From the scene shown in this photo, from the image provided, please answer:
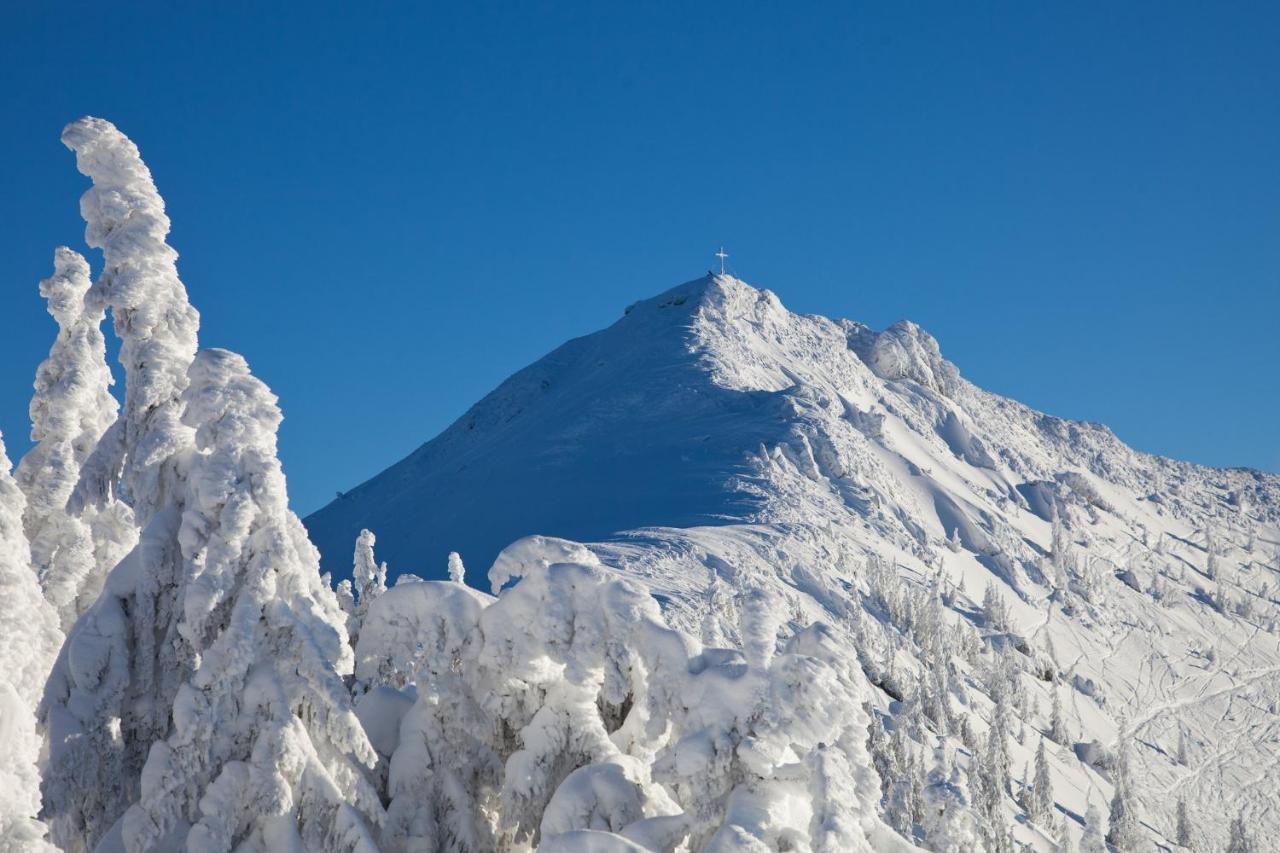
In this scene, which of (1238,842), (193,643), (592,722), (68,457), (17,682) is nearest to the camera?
(17,682)

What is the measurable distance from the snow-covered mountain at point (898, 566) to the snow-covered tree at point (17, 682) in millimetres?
50634

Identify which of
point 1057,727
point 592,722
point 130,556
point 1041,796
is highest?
point 1057,727

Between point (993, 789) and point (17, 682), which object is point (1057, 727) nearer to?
point (993, 789)

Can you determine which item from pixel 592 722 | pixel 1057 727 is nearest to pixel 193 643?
pixel 592 722

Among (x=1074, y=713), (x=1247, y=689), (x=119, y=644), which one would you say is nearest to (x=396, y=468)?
(x=1074, y=713)

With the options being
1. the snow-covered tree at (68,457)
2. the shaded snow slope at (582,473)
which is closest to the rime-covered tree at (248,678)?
the snow-covered tree at (68,457)

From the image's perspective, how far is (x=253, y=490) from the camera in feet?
46.4

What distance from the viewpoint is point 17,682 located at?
12492 mm

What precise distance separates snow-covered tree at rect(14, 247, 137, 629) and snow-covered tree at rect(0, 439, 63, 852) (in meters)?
6.05

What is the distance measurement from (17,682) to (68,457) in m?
11.5

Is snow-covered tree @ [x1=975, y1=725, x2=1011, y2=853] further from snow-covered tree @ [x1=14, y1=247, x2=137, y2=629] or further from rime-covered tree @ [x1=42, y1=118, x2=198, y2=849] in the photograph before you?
rime-covered tree @ [x1=42, y1=118, x2=198, y2=849]

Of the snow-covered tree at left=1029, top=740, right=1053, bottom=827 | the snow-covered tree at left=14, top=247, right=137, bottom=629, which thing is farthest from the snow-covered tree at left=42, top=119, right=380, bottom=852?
the snow-covered tree at left=1029, top=740, right=1053, bottom=827

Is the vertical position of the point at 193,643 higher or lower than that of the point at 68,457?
lower

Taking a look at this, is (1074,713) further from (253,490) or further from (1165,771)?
(253,490)
